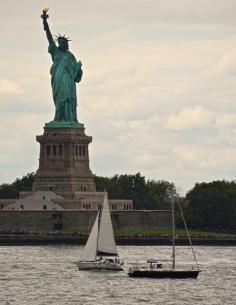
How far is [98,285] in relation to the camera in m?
124

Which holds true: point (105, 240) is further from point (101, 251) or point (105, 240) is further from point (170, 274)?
point (170, 274)

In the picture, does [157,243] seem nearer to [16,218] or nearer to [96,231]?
[16,218]

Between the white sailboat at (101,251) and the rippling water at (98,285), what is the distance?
4.03ft

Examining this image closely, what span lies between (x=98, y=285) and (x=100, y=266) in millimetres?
11701

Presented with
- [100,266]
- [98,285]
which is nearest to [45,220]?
[100,266]

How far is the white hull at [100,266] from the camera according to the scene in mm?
135750

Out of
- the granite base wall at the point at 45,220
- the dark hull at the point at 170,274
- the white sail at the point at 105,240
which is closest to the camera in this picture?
the dark hull at the point at 170,274

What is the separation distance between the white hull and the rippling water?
89 cm

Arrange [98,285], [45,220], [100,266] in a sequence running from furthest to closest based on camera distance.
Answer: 1. [45,220]
2. [100,266]
3. [98,285]

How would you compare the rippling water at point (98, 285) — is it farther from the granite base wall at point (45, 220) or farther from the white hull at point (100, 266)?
the granite base wall at point (45, 220)

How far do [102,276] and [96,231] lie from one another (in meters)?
7.60

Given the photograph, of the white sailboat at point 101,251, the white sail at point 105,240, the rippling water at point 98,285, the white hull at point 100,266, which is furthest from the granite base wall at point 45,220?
the white hull at point 100,266

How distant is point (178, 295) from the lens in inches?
4560

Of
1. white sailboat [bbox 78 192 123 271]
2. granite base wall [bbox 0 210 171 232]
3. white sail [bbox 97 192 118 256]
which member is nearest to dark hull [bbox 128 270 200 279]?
white sailboat [bbox 78 192 123 271]
